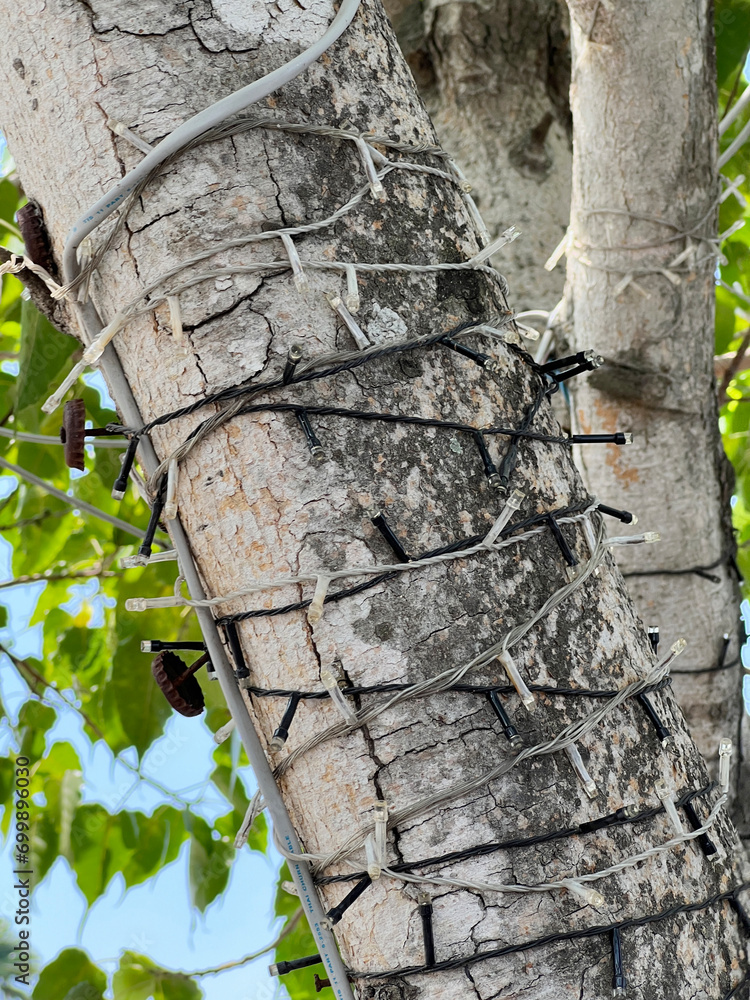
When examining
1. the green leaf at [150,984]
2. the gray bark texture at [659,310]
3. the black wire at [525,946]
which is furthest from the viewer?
the green leaf at [150,984]

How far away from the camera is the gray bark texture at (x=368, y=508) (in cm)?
62

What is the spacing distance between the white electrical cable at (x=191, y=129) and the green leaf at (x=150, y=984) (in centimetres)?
128

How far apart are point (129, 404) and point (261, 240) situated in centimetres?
17

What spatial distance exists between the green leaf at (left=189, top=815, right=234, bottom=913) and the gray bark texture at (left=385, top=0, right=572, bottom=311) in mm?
1199

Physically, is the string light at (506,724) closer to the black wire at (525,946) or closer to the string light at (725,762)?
the black wire at (525,946)

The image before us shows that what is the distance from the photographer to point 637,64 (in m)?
1.27

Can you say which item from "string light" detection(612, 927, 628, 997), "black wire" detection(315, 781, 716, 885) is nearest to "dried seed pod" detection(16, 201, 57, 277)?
"black wire" detection(315, 781, 716, 885)

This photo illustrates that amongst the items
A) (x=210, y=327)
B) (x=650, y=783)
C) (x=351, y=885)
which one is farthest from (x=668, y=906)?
(x=210, y=327)

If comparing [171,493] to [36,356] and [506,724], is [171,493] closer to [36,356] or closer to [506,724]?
[506,724]

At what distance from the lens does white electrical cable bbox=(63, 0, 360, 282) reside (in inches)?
24.9

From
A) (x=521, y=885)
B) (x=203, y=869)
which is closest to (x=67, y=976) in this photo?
(x=203, y=869)

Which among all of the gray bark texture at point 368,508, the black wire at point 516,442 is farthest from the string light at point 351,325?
the black wire at point 516,442

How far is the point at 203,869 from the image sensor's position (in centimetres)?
152

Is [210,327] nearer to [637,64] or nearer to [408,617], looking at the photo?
[408,617]
